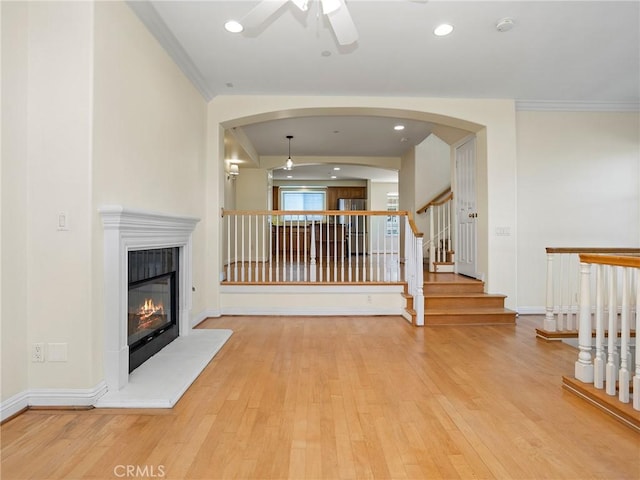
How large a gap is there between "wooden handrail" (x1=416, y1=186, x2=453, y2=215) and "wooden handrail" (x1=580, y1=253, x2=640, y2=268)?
3650 millimetres

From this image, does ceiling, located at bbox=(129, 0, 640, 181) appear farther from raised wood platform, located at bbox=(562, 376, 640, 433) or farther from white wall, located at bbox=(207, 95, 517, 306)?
raised wood platform, located at bbox=(562, 376, 640, 433)

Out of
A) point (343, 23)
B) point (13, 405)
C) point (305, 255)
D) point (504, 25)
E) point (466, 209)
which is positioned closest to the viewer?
point (13, 405)

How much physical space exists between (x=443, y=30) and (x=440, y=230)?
13.2 ft

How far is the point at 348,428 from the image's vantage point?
6.40ft

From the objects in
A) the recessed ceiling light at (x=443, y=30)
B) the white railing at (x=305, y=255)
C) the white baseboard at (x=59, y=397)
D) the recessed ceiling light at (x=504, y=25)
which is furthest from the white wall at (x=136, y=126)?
the recessed ceiling light at (x=504, y=25)

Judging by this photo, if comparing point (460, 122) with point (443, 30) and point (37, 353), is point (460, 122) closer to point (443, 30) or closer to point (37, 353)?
point (443, 30)

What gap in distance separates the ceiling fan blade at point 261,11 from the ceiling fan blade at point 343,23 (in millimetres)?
331

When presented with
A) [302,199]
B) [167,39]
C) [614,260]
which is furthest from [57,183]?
[302,199]

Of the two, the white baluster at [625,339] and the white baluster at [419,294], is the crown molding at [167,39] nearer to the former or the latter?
the white baluster at [419,294]

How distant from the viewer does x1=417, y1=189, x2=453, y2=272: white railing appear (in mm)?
6094

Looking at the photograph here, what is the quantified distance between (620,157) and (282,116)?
4869 millimetres

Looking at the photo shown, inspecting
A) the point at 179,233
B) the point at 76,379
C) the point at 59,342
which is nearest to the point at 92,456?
the point at 76,379

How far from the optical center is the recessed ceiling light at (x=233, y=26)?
3.00m

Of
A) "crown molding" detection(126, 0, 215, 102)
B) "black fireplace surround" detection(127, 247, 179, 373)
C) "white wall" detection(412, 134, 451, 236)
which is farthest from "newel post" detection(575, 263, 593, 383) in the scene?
"white wall" detection(412, 134, 451, 236)
